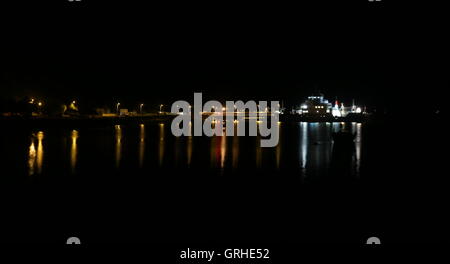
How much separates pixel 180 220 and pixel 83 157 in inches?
338

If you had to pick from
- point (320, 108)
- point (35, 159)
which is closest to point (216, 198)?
point (35, 159)

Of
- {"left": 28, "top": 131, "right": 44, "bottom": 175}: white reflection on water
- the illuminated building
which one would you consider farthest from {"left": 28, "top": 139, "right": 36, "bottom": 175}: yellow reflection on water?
the illuminated building

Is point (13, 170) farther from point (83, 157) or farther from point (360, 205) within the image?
point (360, 205)

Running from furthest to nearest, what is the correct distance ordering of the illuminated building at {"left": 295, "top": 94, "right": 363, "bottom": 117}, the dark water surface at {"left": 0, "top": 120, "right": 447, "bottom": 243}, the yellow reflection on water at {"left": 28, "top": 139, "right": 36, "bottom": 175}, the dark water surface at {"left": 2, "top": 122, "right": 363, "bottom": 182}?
the illuminated building at {"left": 295, "top": 94, "right": 363, "bottom": 117} → the dark water surface at {"left": 2, "top": 122, "right": 363, "bottom": 182} → the yellow reflection on water at {"left": 28, "top": 139, "right": 36, "bottom": 175} → the dark water surface at {"left": 0, "top": 120, "right": 447, "bottom": 243}

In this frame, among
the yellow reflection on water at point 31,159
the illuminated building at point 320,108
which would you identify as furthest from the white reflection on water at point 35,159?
the illuminated building at point 320,108

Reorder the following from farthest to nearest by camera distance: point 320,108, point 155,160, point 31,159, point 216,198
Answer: point 320,108
point 155,160
point 31,159
point 216,198

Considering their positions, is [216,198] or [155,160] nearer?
[216,198]

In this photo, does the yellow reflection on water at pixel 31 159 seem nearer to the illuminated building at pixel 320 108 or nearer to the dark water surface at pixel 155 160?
the dark water surface at pixel 155 160

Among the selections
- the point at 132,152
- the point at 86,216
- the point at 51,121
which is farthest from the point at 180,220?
the point at 51,121

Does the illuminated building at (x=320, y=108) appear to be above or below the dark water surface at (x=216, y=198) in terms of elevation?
above

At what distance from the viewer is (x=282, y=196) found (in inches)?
354

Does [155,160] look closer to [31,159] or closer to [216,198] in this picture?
[31,159]

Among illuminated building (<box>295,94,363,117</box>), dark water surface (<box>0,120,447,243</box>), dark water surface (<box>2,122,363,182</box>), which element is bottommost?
dark water surface (<box>0,120,447,243</box>)

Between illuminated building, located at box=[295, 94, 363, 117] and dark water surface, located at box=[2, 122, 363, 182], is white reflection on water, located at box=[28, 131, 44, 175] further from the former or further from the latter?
illuminated building, located at box=[295, 94, 363, 117]
